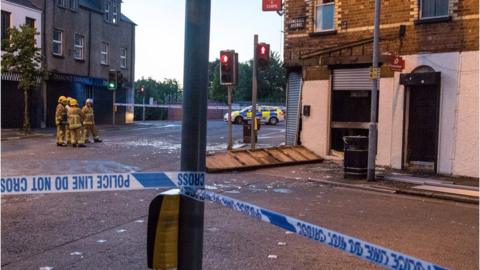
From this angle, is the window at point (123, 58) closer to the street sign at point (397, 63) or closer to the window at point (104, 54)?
the window at point (104, 54)

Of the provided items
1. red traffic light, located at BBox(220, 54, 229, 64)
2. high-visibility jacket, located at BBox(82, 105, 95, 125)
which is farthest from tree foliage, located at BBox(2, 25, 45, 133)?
red traffic light, located at BBox(220, 54, 229, 64)

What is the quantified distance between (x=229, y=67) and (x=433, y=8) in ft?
22.0

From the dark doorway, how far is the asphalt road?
395 centimetres

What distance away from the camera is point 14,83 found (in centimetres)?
2914

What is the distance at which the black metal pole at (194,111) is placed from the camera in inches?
108

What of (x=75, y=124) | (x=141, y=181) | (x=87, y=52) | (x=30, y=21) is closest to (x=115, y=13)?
(x=87, y=52)

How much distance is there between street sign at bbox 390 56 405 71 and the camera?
46.0 feet

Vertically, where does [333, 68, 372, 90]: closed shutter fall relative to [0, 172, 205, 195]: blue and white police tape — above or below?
Result: above

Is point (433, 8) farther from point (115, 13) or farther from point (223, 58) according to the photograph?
point (115, 13)

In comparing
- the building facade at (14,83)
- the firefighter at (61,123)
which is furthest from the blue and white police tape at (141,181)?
the building facade at (14,83)

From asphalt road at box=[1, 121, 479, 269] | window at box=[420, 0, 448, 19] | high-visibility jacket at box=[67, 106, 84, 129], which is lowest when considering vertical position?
asphalt road at box=[1, 121, 479, 269]

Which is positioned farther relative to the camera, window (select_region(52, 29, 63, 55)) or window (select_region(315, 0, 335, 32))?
window (select_region(52, 29, 63, 55))

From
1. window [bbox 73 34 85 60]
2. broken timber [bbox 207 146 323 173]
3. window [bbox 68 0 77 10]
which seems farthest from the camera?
window [bbox 73 34 85 60]

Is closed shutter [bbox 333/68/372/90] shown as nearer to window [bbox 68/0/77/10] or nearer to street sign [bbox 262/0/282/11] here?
street sign [bbox 262/0/282/11]
